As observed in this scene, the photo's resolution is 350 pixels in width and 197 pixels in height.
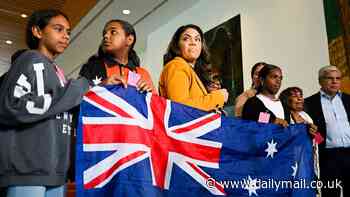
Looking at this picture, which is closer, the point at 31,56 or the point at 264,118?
the point at 31,56

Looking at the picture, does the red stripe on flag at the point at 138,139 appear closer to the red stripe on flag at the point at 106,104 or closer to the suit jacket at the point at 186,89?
the red stripe on flag at the point at 106,104

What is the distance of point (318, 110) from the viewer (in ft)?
10.5

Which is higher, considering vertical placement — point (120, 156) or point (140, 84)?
point (140, 84)

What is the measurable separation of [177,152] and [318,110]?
1560 mm

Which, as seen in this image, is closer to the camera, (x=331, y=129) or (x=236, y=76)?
(x=331, y=129)

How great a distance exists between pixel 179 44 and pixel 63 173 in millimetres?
1246

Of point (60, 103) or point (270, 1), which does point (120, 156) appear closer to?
point (60, 103)

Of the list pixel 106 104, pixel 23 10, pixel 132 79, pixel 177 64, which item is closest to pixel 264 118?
pixel 177 64

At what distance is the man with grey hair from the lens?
9.64 feet

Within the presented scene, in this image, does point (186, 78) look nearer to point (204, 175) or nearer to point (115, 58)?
point (115, 58)

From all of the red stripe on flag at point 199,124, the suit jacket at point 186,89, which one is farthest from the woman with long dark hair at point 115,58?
the red stripe on flag at point 199,124

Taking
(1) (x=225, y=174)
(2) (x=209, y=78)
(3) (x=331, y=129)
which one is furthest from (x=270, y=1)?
(1) (x=225, y=174)

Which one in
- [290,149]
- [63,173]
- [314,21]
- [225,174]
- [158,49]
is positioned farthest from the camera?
[158,49]

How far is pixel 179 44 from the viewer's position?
2.54m
